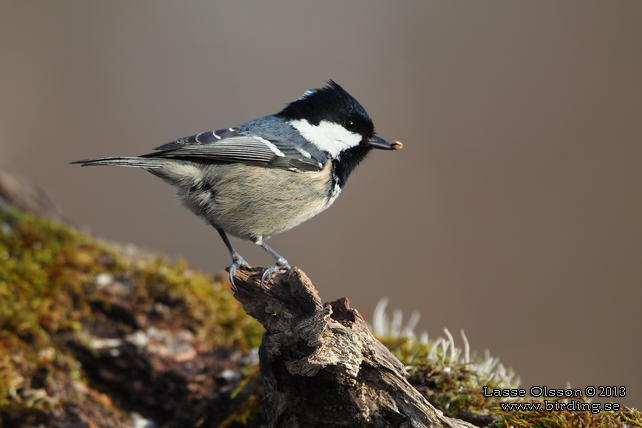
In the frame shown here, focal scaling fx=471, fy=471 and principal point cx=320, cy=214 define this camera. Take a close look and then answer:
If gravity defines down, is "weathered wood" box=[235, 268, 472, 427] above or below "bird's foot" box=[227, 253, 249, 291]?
below

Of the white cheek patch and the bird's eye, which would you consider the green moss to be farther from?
the bird's eye

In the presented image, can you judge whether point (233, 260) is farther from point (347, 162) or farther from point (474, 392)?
point (474, 392)

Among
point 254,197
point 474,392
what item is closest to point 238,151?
point 254,197

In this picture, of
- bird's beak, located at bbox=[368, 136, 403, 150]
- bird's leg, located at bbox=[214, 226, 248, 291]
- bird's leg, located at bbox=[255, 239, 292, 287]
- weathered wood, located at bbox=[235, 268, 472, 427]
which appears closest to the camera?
weathered wood, located at bbox=[235, 268, 472, 427]

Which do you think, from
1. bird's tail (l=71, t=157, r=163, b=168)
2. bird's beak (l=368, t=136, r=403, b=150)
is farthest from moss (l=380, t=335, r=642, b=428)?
bird's tail (l=71, t=157, r=163, b=168)

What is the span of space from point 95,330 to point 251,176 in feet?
3.72

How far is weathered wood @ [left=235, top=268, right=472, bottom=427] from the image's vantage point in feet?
4.93

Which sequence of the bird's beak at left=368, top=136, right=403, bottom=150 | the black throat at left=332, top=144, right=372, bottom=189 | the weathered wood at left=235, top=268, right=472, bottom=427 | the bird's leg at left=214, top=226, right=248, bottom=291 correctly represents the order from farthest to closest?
the bird's beak at left=368, top=136, right=403, bottom=150
the black throat at left=332, top=144, right=372, bottom=189
the bird's leg at left=214, top=226, right=248, bottom=291
the weathered wood at left=235, top=268, right=472, bottom=427

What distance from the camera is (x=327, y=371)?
1.53 meters

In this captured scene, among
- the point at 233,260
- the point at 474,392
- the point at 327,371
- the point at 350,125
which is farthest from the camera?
the point at 350,125

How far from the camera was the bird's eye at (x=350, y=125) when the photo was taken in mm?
2767

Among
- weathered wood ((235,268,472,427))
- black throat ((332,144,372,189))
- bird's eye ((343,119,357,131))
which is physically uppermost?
bird's eye ((343,119,357,131))

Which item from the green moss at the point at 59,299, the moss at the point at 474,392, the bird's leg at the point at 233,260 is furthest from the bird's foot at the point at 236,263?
the moss at the point at 474,392

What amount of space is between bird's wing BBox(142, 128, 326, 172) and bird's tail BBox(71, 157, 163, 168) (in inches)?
1.7
